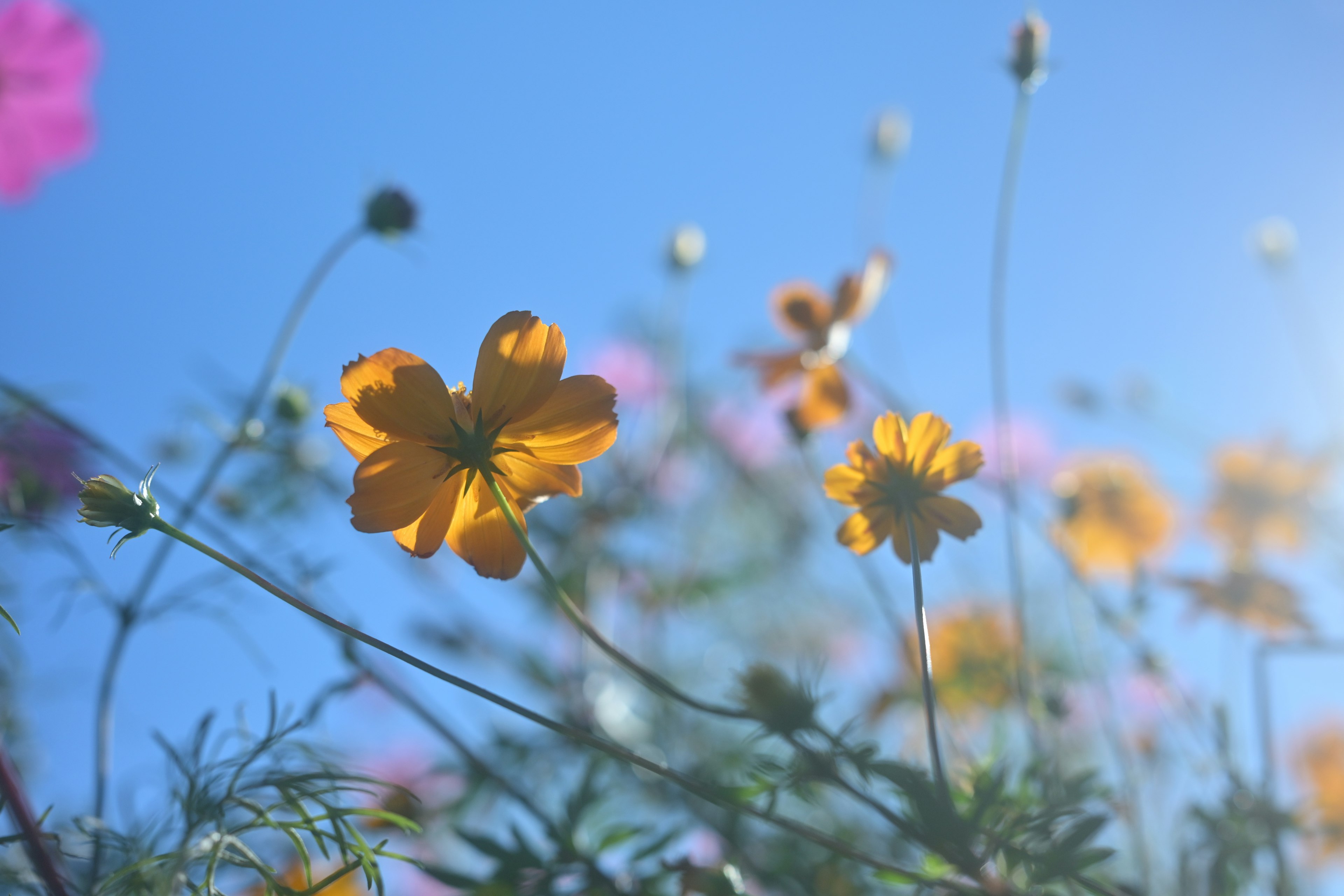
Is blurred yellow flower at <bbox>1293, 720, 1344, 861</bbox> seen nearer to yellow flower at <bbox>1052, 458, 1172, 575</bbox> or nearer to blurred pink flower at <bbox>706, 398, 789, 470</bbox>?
yellow flower at <bbox>1052, 458, 1172, 575</bbox>

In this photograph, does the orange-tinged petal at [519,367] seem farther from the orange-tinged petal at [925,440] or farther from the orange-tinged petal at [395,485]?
the orange-tinged petal at [925,440]

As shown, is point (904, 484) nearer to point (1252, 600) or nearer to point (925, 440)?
point (925, 440)

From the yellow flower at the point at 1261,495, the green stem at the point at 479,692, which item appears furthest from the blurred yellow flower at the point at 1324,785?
the green stem at the point at 479,692

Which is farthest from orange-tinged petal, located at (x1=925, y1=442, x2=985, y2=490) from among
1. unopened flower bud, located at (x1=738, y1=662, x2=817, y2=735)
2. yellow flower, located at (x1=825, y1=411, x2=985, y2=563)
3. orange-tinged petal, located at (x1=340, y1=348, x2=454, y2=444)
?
orange-tinged petal, located at (x1=340, y1=348, x2=454, y2=444)

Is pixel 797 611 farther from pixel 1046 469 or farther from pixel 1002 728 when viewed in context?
pixel 1002 728

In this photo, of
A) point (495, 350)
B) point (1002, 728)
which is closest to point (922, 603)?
point (495, 350)

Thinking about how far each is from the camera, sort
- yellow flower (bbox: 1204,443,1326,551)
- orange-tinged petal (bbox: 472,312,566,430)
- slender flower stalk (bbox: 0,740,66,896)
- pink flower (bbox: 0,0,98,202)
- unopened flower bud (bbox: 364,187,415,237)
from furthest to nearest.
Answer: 1. yellow flower (bbox: 1204,443,1326,551)
2. pink flower (bbox: 0,0,98,202)
3. unopened flower bud (bbox: 364,187,415,237)
4. orange-tinged petal (bbox: 472,312,566,430)
5. slender flower stalk (bbox: 0,740,66,896)
